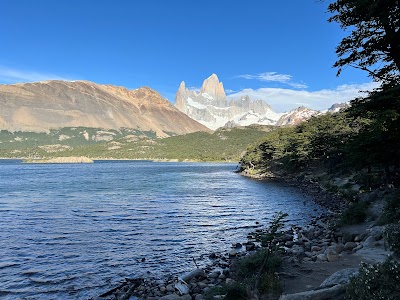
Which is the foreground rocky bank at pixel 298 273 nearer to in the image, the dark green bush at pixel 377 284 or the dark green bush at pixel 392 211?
the dark green bush at pixel 392 211

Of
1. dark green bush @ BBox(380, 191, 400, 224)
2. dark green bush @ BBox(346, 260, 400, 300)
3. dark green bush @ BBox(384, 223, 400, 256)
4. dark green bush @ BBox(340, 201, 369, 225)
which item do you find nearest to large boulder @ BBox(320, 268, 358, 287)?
dark green bush @ BBox(384, 223, 400, 256)

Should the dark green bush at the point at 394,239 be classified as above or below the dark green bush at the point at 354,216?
above

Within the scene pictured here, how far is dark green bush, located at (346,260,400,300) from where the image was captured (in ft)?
27.1

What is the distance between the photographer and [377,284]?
30.0ft

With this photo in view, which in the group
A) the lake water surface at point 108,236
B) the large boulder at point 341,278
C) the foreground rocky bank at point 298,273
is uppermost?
the large boulder at point 341,278

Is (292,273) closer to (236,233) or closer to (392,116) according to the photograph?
(392,116)

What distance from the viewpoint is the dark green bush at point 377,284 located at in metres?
8.27

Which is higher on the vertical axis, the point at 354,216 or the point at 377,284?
the point at 377,284

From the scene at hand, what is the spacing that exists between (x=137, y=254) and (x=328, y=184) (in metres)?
51.5

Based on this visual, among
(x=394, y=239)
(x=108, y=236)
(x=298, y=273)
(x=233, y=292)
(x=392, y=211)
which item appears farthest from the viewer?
(x=108, y=236)

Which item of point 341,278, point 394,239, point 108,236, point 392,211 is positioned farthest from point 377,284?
point 108,236

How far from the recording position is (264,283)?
14.9 metres

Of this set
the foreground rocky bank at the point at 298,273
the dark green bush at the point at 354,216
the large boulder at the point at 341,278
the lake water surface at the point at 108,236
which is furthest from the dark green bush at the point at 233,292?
the dark green bush at the point at 354,216

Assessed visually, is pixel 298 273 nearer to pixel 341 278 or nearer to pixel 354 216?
pixel 341 278
